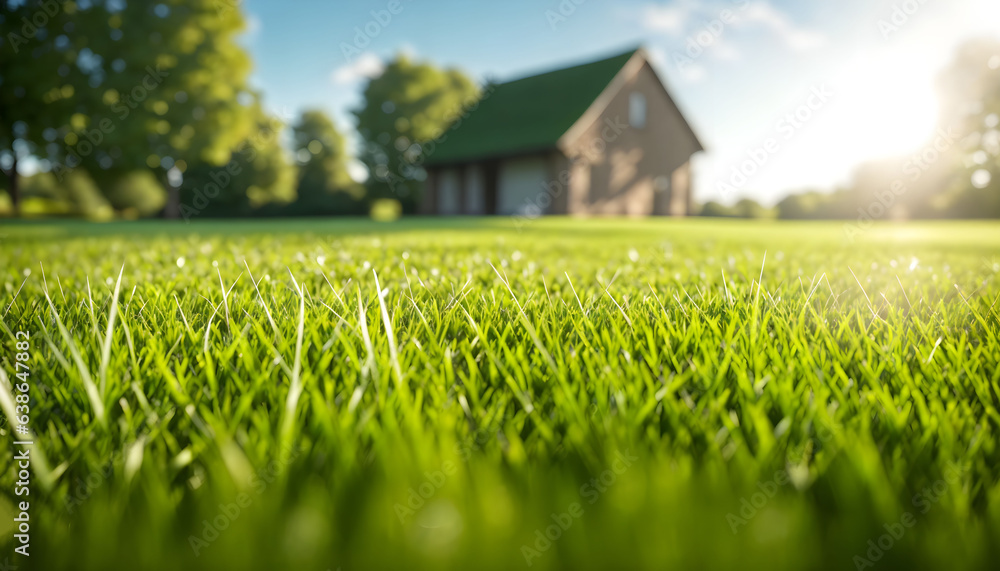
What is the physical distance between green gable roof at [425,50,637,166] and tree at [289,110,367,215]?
43.8ft

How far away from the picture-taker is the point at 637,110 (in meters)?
25.2

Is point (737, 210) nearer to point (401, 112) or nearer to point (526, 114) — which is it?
point (526, 114)

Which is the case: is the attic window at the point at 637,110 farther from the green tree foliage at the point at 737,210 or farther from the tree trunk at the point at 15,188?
the tree trunk at the point at 15,188

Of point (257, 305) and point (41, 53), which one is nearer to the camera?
point (257, 305)

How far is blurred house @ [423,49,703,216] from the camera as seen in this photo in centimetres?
2331

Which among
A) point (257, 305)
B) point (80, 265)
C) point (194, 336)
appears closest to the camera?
point (194, 336)

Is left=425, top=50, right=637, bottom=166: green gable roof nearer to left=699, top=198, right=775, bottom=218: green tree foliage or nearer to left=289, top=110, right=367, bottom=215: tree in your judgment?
left=699, top=198, right=775, bottom=218: green tree foliage

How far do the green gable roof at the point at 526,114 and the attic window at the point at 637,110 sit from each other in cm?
144

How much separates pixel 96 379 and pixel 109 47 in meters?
32.2

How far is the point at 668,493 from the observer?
28.6 inches

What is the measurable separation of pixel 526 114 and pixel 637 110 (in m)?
4.82

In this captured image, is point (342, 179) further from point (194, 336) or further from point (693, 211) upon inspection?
point (194, 336)

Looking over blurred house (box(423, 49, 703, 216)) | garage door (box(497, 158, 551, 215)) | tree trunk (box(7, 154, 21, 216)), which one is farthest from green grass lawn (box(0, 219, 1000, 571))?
tree trunk (box(7, 154, 21, 216))

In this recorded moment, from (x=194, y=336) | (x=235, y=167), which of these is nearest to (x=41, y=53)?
(x=235, y=167)
